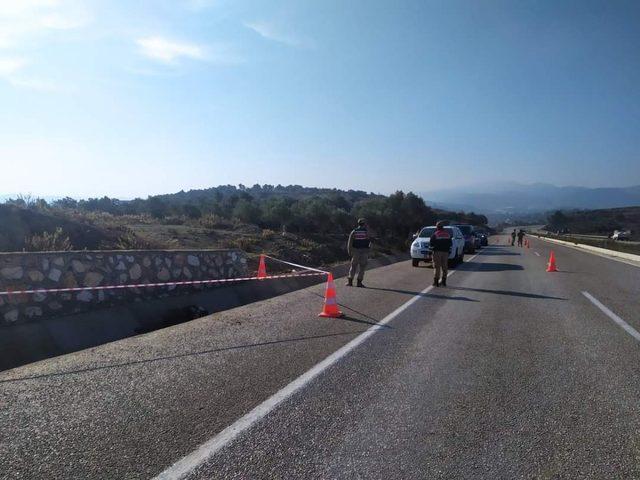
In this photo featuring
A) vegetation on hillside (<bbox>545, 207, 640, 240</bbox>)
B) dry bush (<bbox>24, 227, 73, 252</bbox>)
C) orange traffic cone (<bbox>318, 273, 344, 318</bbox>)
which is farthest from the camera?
vegetation on hillside (<bbox>545, 207, 640, 240</bbox>)

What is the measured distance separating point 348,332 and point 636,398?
414cm

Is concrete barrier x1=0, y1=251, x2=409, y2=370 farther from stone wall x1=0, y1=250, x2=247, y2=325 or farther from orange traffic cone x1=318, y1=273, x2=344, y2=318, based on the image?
orange traffic cone x1=318, y1=273, x2=344, y2=318

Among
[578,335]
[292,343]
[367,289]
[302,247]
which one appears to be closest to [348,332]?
[292,343]

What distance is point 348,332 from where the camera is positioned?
8.58 meters

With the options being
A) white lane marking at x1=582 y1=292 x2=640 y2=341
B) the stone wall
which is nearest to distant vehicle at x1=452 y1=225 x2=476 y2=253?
white lane marking at x1=582 y1=292 x2=640 y2=341

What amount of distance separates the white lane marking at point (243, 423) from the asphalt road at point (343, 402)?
0.11 ft

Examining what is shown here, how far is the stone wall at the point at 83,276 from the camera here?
8258 millimetres

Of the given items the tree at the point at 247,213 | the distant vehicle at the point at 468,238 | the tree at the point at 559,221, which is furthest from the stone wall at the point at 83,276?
the tree at the point at 559,221

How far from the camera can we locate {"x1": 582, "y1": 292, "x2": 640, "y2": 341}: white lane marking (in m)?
8.63

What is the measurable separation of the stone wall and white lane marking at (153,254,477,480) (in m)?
4.58

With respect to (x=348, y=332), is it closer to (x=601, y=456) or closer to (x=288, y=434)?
(x=288, y=434)

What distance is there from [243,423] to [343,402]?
3.32 feet

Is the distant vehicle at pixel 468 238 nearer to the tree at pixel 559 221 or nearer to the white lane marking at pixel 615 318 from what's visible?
the white lane marking at pixel 615 318

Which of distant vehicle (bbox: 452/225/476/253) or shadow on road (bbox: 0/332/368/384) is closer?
shadow on road (bbox: 0/332/368/384)
